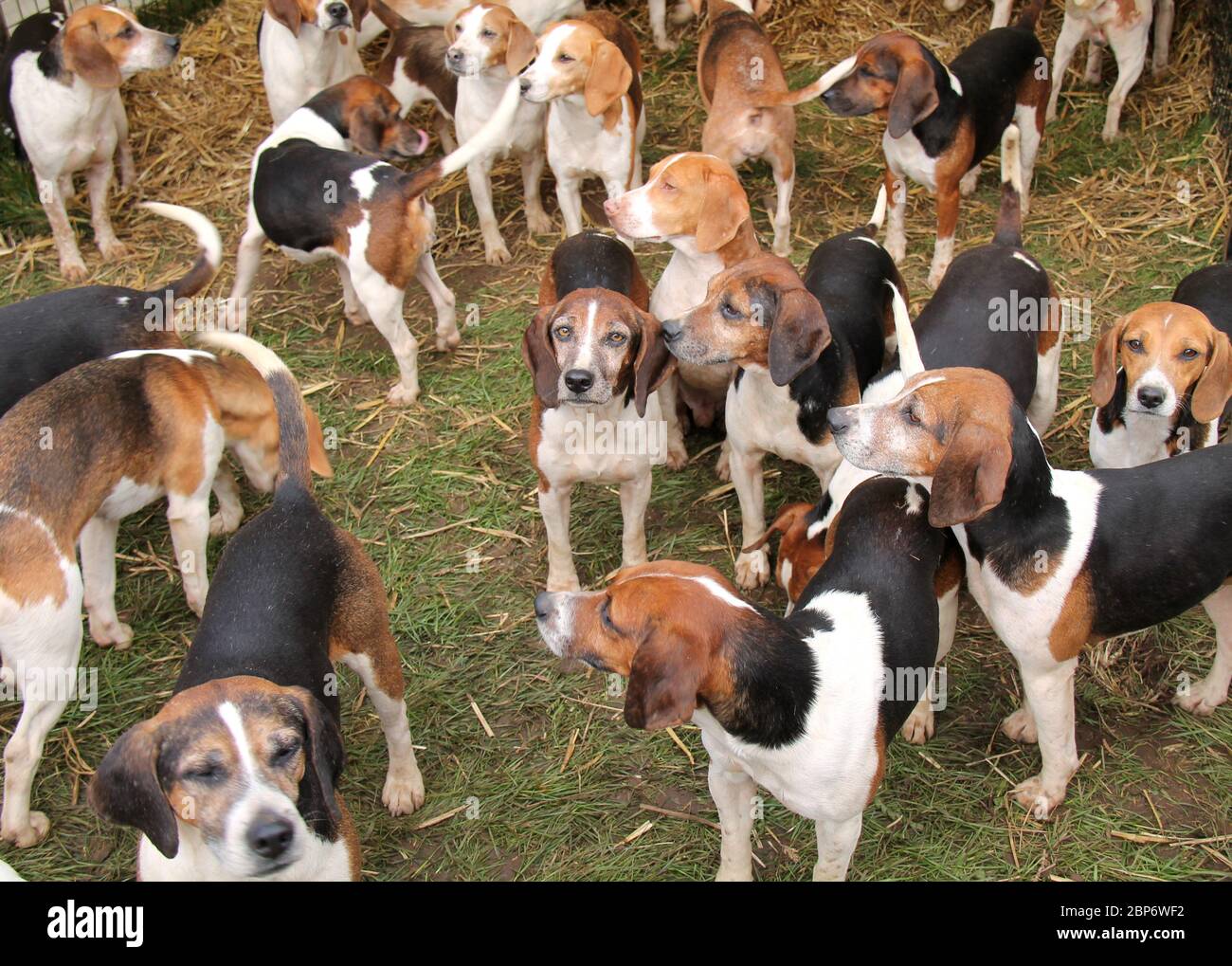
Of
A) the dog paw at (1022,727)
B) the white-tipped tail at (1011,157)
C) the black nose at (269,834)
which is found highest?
the white-tipped tail at (1011,157)

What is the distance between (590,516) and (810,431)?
132 cm

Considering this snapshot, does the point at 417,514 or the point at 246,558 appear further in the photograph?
the point at 417,514

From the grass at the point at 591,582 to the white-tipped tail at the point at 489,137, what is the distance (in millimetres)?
1068

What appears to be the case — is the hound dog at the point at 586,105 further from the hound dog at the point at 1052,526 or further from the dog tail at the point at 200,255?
the hound dog at the point at 1052,526

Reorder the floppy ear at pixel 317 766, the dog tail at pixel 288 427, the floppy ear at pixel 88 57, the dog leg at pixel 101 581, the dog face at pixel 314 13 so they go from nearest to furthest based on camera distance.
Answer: the floppy ear at pixel 317 766, the dog tail at pixel 288 427, the dog leg at pixel 101 581, the floppy ear at pixel 88 57, the dog face at pixel 314 13

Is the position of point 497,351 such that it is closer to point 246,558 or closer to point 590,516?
point 590,516

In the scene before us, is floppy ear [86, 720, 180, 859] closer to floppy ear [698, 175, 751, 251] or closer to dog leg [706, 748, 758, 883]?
dog leg [706, 748, 758, 883]

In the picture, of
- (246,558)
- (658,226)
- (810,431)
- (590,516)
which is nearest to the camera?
(246,558)

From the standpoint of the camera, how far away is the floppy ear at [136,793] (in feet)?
11.0

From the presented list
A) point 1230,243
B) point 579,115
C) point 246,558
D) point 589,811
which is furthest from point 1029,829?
point 579,115

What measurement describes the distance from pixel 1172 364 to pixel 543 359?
2439mm

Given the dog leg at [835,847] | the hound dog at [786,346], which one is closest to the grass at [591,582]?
the dog leg at [835,847]

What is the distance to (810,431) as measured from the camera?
518 cm

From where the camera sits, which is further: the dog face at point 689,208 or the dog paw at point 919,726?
the dog face at point 689,208
